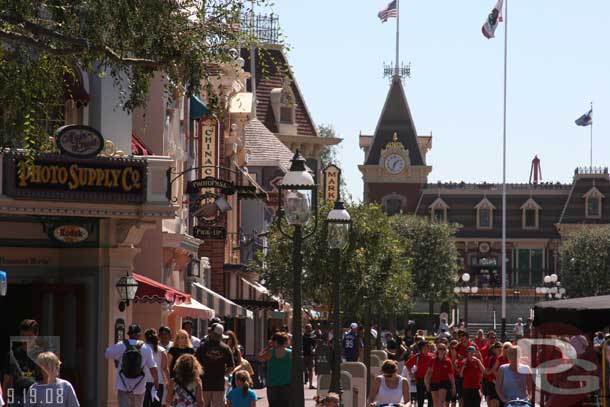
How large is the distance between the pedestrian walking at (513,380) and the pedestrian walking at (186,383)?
17.0ft

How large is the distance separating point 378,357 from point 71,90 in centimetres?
1123

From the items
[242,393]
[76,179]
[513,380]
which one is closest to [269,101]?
[76,179]

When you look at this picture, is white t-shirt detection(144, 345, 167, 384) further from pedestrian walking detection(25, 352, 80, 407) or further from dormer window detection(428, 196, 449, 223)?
dormer window detection(428, 196, 449, 223)

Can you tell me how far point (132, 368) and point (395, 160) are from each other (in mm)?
101026

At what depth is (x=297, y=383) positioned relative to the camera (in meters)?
19.4

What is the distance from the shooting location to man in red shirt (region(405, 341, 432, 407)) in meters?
28.0

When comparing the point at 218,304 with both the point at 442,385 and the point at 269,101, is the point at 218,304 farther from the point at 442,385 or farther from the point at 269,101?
the point at 269,101

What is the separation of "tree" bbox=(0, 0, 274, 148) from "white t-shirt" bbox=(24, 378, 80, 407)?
3.30 m

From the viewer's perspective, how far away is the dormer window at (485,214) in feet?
384

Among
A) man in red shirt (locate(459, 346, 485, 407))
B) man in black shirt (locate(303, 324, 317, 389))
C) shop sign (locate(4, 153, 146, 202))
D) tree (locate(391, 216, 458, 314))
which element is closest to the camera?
shop sign (locate(4, 153, 146, 202))

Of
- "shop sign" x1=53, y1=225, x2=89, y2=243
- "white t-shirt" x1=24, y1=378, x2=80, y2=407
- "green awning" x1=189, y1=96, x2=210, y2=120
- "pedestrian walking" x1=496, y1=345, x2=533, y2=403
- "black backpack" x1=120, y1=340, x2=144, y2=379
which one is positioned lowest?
"pedestrian walking" x1=496, y1=345, x2=533, y2=403

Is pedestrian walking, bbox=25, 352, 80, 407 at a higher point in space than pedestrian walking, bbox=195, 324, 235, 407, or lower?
higher

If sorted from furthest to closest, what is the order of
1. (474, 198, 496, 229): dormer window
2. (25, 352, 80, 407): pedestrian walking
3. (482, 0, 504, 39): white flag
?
(474, 198, 496, 229): dormer window < (482, 0, 504, 39): white flag < (25, 352, 80, 407): pedestrian walking

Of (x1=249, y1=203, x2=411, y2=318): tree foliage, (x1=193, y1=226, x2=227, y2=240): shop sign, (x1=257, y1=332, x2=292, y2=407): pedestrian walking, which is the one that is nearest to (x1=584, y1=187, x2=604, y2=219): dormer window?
(x1=249, y1=203, x2=411, y2=318): tree foliage
